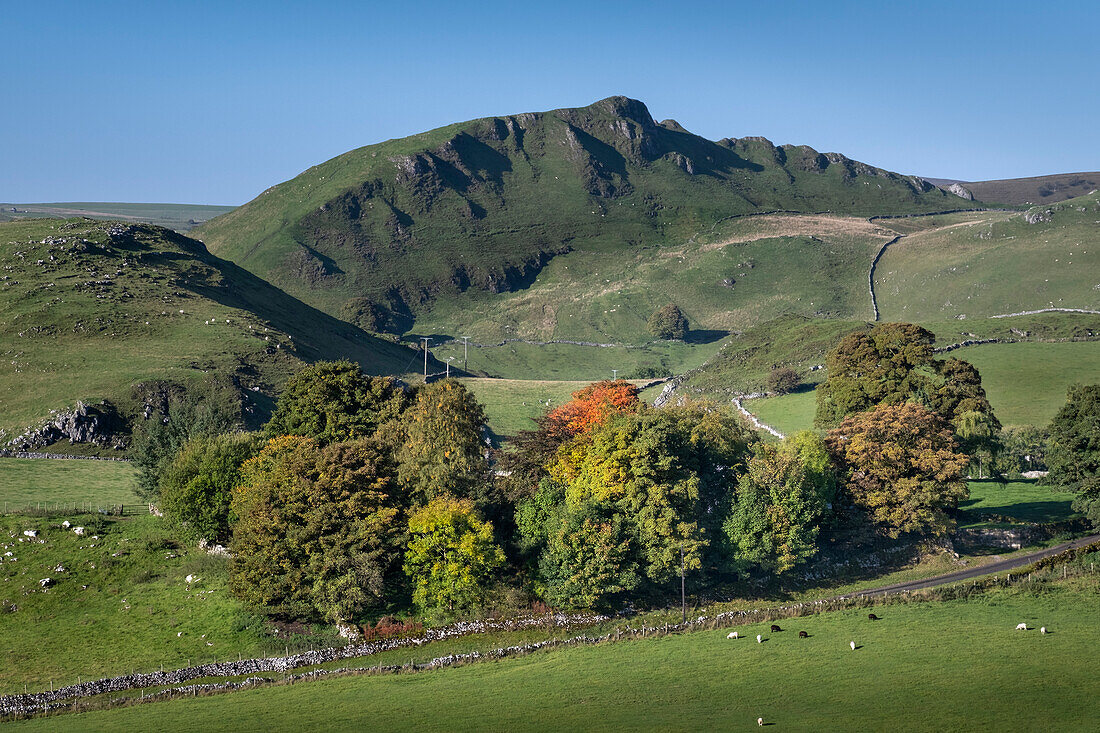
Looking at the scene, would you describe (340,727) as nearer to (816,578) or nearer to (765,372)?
(816,578)

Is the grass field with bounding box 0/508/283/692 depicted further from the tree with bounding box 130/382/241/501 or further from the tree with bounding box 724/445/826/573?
the tree with bounding box 724/445/826/573

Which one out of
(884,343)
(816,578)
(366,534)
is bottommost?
(816,578)

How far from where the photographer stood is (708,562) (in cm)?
6519

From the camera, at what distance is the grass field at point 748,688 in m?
37.8

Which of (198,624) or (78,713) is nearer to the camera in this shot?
(78,713)

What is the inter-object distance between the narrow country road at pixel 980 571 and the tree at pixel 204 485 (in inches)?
1607

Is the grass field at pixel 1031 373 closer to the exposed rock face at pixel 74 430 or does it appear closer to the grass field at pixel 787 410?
the grass field at pixel 787 410

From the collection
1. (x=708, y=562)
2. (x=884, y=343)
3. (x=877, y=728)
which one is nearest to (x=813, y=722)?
(x=877, y=728)

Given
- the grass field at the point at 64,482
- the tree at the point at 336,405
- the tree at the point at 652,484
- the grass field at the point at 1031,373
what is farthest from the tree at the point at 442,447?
the grass field at the point at 1031,373

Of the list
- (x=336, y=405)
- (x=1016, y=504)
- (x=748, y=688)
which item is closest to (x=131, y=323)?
(x=336, y=405)

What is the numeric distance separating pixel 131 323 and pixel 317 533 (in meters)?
83.8

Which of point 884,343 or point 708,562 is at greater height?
point 884,343

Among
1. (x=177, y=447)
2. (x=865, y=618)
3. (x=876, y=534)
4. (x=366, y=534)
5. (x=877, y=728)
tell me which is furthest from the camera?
(x=177, y=447)

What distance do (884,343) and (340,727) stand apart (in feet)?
205
